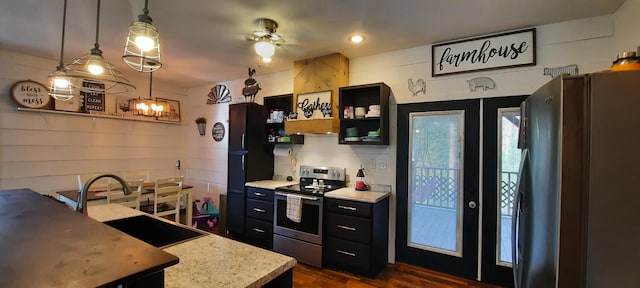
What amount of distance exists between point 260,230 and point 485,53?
129 inches

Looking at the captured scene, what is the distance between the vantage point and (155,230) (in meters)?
1.82

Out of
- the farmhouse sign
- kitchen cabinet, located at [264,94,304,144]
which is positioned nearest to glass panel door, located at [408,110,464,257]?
the farmhouse sign

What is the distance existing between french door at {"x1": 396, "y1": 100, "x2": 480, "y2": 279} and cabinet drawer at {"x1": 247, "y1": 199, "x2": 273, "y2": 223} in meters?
1.58

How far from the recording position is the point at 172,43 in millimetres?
3148

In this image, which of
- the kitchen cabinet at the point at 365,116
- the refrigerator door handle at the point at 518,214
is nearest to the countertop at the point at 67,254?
the refrigerator door handle at the point at 518,214

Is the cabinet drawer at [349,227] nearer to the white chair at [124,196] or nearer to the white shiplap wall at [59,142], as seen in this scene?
the white chair at [124,196]

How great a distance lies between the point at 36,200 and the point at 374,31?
8.90 ft

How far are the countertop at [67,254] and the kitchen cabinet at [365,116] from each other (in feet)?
8.75

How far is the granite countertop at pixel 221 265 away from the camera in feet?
3.38

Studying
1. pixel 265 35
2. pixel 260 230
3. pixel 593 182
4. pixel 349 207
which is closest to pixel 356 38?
pixel 265 35

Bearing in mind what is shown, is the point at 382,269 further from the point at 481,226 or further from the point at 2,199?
the point at 2,199

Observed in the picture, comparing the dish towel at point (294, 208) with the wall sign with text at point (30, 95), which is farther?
the wall sign with text at point (30, 95)

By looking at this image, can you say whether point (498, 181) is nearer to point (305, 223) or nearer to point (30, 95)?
point (305, 223)

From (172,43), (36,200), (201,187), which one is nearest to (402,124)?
(172,43)
